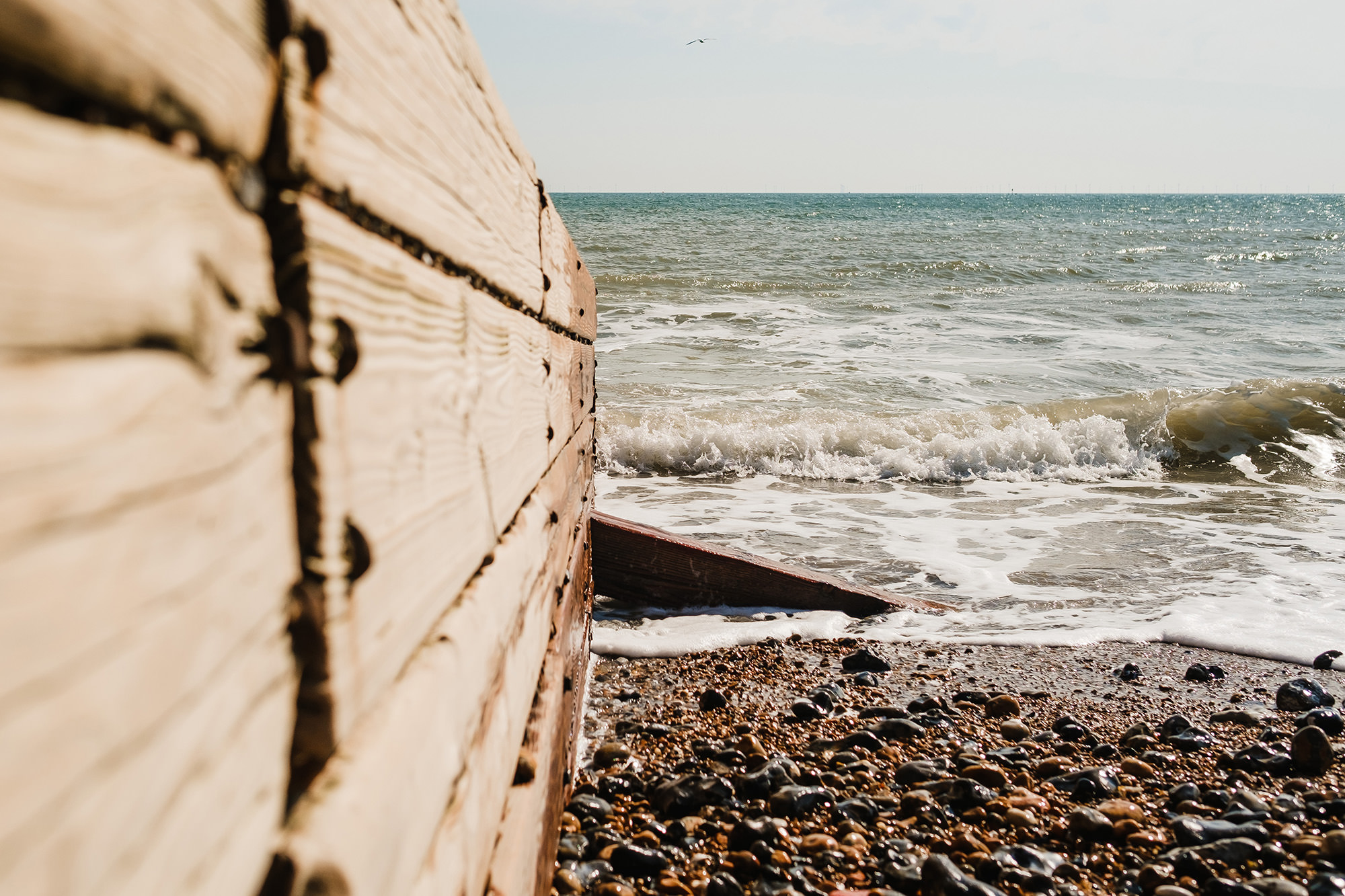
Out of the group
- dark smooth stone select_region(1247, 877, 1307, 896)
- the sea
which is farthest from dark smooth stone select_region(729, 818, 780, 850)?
the sea

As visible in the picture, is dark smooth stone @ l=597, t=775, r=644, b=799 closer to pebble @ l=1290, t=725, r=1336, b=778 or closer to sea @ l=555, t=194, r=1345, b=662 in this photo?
sea @ l=555, t=194, r=1345, b=662

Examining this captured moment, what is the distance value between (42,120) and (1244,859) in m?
3.14

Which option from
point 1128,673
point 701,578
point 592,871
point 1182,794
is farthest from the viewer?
point 701,578

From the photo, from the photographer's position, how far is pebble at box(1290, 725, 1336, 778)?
3057mm

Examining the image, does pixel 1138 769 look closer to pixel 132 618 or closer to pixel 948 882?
pixel 948 882

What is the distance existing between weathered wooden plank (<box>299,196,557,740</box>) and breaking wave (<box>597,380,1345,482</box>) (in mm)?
7744

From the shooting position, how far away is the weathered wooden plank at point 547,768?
137 cm

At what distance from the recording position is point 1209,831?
103 inches

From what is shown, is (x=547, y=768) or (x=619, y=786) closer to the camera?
(x=547, y=768)

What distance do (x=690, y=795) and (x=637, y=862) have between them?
14.8 inches

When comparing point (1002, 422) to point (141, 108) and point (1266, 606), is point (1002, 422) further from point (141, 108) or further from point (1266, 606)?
point (141, 108)

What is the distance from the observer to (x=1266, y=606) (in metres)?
5.09

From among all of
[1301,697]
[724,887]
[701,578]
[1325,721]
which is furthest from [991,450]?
[724,887]

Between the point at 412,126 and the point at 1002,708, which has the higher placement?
the point at 412,126
